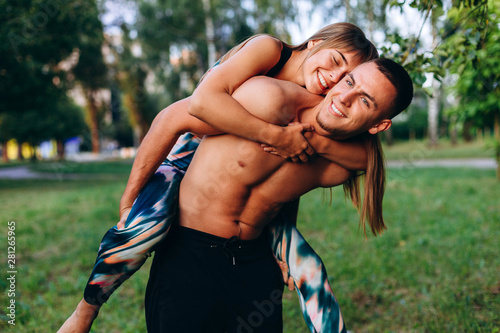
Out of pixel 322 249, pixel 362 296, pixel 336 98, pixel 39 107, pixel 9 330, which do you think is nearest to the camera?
pixel 336 98

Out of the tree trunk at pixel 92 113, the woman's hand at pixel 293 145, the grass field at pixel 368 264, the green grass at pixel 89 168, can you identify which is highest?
the woman's hand at pixel 293 145

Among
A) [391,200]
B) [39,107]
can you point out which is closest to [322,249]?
[391,200]

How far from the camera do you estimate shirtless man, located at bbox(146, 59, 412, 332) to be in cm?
159

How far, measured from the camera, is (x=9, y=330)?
3.42 meters

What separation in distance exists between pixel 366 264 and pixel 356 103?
145 inches

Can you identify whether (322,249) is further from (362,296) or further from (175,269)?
(175,269)

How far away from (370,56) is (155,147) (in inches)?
40.6

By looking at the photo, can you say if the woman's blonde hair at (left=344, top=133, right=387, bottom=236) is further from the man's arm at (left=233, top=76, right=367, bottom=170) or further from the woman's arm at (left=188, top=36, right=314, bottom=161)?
the woman's arm at (left=188, top=36, right=314, bottom=161)

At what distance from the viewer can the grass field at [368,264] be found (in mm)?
3521

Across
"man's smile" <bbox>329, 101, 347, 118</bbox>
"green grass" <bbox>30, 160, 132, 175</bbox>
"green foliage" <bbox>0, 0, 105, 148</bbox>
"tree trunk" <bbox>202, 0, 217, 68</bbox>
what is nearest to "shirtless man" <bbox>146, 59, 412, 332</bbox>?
"man's smile" <bbox>329, 101, 347, 118</bbox>

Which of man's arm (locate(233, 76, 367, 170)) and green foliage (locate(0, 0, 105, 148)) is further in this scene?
green foliage (locate(0, 0, 105, 148))

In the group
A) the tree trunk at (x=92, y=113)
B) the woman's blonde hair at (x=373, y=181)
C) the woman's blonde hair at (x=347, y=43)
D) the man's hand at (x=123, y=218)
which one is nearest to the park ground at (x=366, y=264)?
the woman's blonde hair at (x=373, y=181)

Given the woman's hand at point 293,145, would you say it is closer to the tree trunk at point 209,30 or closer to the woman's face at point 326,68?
the woman's face at point 326,68

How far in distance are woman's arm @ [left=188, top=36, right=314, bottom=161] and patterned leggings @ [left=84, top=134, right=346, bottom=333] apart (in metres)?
0.41
